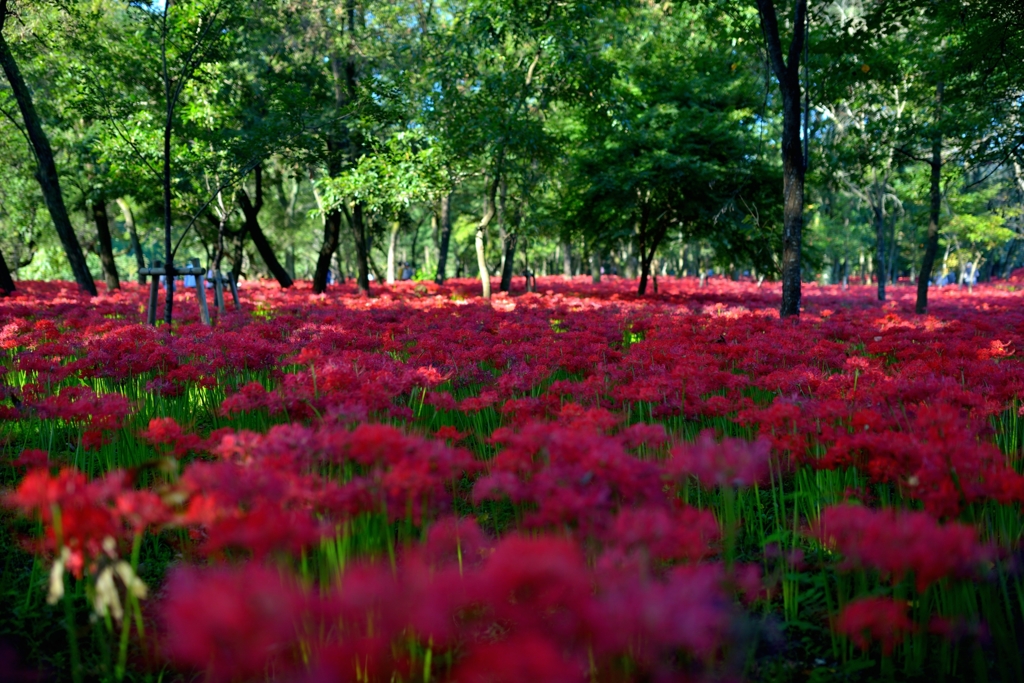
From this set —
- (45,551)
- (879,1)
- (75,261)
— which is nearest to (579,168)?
(879,1)

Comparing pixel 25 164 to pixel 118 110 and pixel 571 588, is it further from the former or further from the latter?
pixel 571 588

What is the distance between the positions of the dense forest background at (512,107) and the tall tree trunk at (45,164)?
0.06 meters

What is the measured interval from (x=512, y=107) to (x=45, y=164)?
10310 millimetres

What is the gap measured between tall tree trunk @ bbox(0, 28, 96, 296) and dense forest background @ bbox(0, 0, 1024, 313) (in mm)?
59

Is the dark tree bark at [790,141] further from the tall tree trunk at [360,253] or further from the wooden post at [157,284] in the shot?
the tall tree trunk at [360,253]

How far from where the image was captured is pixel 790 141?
945cm

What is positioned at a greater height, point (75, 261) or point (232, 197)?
point (232, 197)

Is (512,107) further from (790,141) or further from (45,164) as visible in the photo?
(45,164)

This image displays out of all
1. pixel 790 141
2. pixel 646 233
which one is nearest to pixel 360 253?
pixel 646 233

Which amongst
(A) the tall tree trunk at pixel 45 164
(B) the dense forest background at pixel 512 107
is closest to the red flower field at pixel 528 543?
(B) the dense forest background at pixel 512 107

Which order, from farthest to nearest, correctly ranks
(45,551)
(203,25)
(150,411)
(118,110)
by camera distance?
(118,110), (203,25), (150,411), (45,551)

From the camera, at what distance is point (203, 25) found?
29.2 ft

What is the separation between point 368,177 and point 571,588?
14.3m

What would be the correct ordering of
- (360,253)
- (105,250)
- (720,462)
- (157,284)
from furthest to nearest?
(105,250)
(360,253)
(157,284)
(720,462)
